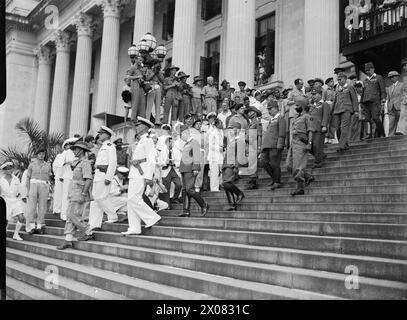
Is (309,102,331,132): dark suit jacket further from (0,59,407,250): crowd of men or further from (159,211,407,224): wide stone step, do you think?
(159,211,407,224): wide stone step

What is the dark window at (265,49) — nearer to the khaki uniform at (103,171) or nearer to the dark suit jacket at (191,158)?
the dark suit jacket at (191,158)

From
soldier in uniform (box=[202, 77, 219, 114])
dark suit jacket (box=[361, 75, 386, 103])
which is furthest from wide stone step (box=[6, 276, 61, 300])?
soldier in uniform (box=[202, 77, 219, 114])

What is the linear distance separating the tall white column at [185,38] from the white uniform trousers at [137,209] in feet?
35.8

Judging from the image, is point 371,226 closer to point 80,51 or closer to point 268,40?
point 268,40

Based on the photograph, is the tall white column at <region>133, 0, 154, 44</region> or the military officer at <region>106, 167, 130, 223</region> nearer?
the military officer at <region>106, 167, 130, 223</region>

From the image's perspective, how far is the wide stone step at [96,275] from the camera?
545 cm

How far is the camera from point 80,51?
29.1m

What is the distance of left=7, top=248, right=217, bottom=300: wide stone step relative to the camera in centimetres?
545

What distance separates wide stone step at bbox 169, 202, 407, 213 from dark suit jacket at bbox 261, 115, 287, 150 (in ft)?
4.33

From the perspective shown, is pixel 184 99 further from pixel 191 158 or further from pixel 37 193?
pixel 191 158

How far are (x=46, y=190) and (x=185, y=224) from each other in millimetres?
4261

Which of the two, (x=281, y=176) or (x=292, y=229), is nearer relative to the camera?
(x=292, y=229)

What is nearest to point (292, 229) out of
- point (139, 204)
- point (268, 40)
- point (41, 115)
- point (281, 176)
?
point (139, 204)

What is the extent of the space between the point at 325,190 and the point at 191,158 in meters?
2.50
